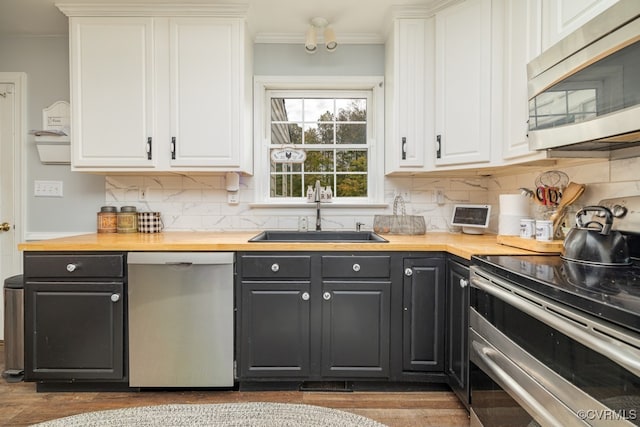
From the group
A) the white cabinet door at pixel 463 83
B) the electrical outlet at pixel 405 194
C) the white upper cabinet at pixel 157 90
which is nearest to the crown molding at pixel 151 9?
the white upper cabinet at pixel 157 90

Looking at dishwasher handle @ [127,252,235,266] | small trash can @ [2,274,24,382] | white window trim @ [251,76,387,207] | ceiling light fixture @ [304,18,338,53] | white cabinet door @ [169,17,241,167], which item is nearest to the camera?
dishwasher handle @ [127,252,235,266]

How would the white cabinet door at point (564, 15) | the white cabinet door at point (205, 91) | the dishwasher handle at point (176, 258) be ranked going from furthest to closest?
the white cabinet door at point (205, 91)
the dishwasher handle at point (176, 258)
the white cabinet door at point (564, 15)

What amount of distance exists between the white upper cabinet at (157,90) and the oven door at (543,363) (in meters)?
1.77

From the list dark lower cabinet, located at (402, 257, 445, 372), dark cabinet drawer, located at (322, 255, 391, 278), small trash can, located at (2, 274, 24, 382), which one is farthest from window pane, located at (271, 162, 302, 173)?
small trash can, located at (2, 274, 24, 382)

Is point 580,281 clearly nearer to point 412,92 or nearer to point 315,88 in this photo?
point 412,92

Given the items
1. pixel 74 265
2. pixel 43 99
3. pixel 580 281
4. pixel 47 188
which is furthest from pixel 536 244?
pixel 43 99

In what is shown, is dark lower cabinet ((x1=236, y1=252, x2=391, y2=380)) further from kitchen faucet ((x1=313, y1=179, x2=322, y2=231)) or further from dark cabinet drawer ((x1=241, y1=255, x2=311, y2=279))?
kitchen faucet ((x1=313, y1=179, x2=322, y2=231))

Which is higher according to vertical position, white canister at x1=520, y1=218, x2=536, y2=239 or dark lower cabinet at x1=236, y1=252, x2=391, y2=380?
white canister at x1=520, y1=218, x2=536, y2=239

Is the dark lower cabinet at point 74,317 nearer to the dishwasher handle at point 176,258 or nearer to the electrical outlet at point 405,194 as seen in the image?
the dishwasher handle at point 176,258

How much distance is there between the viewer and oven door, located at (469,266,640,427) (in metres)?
0.81

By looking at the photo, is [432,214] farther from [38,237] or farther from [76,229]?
[38,237]

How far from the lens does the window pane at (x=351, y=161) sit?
271cm

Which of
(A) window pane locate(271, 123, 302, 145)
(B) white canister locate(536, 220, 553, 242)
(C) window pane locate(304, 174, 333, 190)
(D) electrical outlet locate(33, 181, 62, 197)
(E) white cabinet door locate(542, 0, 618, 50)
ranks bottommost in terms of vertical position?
(B) white canister locate(536, 220, 553, 242)

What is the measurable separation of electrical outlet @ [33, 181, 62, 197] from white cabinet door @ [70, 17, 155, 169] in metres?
0.53
